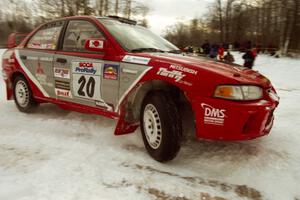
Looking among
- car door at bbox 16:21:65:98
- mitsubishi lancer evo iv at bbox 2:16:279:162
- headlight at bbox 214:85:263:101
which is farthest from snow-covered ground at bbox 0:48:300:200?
headlight at bbox 214:85:263:101

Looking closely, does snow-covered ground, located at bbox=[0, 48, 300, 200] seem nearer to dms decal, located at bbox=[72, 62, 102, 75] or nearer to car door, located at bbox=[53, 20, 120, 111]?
car door, located at bbox=[53, 20, 120, 111]

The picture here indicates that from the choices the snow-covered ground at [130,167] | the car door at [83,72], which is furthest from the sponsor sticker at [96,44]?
the snow-covered ground at [130,167]

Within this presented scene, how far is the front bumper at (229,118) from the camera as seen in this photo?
8.68 feet

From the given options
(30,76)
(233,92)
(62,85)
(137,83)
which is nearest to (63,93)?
(62,85)

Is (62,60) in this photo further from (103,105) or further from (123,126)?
(123,126)

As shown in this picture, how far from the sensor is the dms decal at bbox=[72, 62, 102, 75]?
12.0 ft

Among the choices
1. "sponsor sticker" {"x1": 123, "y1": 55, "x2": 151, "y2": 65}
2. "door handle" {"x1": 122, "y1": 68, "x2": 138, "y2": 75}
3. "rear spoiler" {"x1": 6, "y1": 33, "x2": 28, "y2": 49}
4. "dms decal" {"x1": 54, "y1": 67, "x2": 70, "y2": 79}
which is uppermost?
"rear spoiler" {"x1": 6, "y1": 33, "x2": 28, "y2": 49}

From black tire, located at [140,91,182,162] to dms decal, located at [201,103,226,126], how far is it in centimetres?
30

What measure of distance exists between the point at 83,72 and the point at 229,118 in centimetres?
202

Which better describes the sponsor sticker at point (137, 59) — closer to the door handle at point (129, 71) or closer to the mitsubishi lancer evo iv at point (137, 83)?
the mitsubishi lancer evo iv at point (137, 83)

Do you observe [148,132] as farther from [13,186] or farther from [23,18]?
[23,18]

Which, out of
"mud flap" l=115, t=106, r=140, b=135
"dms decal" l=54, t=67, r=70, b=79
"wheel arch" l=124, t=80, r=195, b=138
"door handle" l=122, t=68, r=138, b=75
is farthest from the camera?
"dms decal" l=54, t=67, r=70, b=79

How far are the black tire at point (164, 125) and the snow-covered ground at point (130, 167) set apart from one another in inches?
6.0

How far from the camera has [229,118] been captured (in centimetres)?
265
